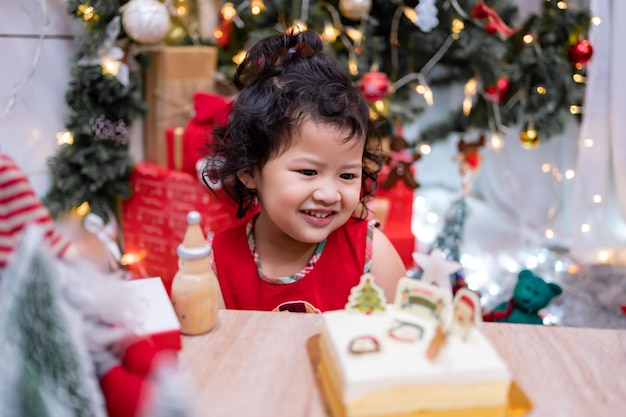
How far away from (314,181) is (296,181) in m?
0.03

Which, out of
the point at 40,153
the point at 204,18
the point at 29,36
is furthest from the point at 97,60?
the point at 204,18

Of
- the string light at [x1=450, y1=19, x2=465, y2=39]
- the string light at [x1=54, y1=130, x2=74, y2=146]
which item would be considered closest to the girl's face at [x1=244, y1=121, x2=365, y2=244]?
the string light at [x1=54, y1=130, x2=74, y2=146]

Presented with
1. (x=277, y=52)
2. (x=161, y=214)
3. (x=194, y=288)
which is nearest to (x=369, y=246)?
(x=277, y=52)

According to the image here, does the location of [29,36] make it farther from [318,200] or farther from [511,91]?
[511,91]

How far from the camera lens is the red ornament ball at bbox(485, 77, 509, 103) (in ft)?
7.50

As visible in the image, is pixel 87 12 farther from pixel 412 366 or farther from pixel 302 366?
pixel 412 366

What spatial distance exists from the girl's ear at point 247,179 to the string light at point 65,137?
0.91 metres

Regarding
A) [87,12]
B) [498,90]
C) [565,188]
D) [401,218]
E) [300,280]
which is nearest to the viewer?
[300,280]

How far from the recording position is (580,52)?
2.01m

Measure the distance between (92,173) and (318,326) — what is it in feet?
4.19

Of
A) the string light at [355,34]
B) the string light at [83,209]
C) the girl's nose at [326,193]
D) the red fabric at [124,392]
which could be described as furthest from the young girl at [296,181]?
the string light at [355,34]

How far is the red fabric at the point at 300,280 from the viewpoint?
1164 mm

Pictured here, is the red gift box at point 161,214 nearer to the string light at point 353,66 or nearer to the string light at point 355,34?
the string light at point 353,66

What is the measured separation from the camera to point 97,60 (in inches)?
70.6
